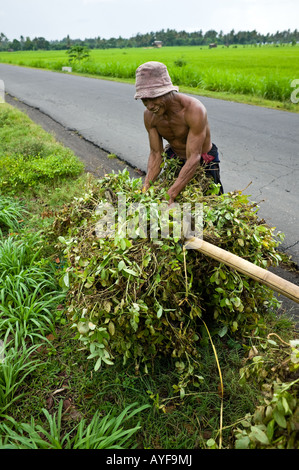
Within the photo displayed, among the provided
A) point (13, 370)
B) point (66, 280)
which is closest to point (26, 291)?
point (13, 370)

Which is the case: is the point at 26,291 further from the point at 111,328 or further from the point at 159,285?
the point at 159,285

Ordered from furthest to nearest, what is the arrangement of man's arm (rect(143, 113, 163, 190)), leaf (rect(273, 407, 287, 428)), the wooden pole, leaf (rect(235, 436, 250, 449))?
man's arm (rect(143, 113, 163, 190)), the wooden pole, leaf (rect(235, 436, 250, 449)), leaf (rect(273, 407, 287, 428))

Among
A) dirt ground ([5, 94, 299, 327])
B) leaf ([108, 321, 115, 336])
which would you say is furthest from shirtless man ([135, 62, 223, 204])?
leaf ([108, 321, 115, 336])

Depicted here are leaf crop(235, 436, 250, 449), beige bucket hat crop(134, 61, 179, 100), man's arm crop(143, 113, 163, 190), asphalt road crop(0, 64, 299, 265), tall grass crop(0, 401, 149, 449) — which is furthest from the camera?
asphalt road crop(0, 64, 299, 265)

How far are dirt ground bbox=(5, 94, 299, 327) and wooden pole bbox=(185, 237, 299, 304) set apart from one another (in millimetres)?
1024

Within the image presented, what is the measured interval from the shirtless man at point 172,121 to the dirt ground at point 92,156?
74 centimetres

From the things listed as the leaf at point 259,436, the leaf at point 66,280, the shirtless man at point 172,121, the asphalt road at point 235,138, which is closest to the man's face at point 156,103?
the shirtless man at point 172,121

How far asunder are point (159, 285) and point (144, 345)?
0.44 m

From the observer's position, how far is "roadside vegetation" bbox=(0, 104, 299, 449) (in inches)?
70.1

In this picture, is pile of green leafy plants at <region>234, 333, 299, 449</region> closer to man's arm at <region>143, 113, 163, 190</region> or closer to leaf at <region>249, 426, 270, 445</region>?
leaf at <region>249, 426, 270, 445</region>

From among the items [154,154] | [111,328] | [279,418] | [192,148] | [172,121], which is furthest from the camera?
[154,154]

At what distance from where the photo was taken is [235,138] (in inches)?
252
